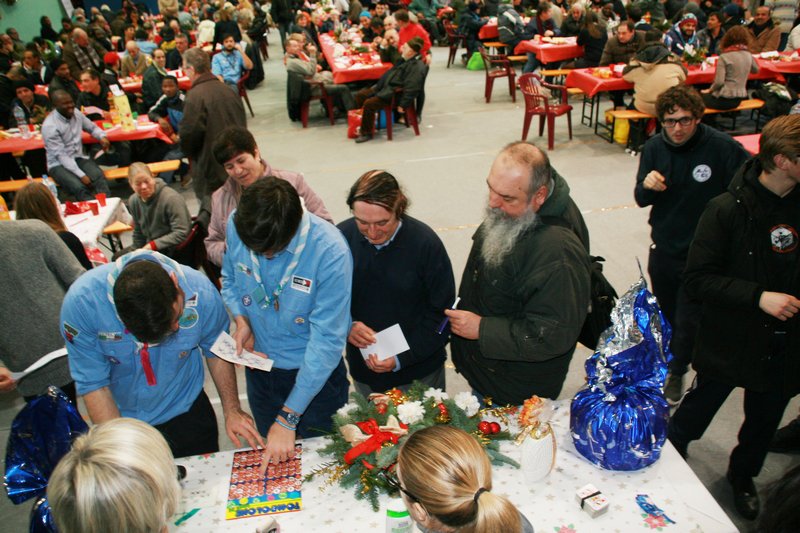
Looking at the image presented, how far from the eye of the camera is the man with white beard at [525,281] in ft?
6.59

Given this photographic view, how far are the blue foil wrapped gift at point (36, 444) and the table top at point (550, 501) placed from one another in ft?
1.36

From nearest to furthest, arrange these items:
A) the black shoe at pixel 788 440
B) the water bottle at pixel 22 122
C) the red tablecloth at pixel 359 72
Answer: the black shoe at pixel 788 440 < the water bottle at pixel 22 122 < the red tablecloth at pixel 359 72

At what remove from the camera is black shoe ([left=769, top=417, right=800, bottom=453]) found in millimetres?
2973

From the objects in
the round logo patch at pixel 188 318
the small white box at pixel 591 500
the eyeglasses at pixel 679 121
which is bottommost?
the small white box at pixel 591 500

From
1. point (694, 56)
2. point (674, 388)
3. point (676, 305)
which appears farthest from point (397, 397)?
point (694, 56)

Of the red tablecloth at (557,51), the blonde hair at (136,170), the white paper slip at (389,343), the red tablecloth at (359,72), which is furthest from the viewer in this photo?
the red tablecloth at (557,51)

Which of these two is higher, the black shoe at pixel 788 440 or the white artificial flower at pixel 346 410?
the white artificial flower at pixel 346 410

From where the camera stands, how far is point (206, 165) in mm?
4988

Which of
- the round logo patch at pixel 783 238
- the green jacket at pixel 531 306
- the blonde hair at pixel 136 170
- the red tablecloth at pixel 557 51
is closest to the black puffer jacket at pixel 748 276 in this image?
the round logo patch at pixel 783 238

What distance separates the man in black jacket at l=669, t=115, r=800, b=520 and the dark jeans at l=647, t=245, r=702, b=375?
2.14ft

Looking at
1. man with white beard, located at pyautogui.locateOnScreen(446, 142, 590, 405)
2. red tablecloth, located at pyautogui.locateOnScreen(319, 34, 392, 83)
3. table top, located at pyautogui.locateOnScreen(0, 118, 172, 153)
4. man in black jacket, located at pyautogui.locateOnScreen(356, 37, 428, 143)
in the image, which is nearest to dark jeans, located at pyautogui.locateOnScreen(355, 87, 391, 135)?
man in black jacket, located at pyautogui.locateOnScreen(356, 37, 428, 143)

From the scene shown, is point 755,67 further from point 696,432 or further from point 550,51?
point 696,432

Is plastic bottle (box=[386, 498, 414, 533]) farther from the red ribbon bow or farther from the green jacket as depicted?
the green jacket

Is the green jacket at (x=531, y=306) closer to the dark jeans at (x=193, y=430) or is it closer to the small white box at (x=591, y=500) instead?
the small white box at (x=591, y=500)
